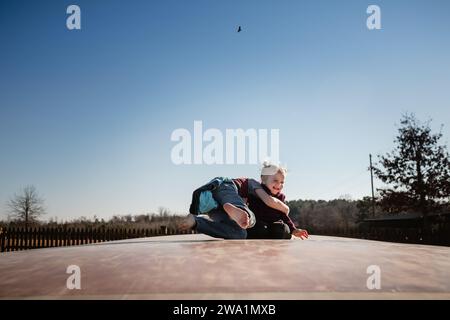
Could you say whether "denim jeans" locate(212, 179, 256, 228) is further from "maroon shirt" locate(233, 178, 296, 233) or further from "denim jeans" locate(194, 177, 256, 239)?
"maroon shirt" locate(233, 178, 296, 233)

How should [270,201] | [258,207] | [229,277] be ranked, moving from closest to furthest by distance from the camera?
[229,277], [270,201], [258,207]

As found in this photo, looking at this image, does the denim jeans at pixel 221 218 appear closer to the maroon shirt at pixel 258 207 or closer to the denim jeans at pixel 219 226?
the denim jeans at pixel 219 226

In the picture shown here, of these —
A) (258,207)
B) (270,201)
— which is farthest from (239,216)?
(258,207)

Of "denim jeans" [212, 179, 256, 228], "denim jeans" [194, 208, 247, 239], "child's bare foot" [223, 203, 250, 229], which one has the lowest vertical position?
"denim jeans" [194, 208, 247, 239]

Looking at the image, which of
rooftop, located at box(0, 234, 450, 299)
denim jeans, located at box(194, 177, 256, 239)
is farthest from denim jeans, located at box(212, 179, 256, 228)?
rooftop, located at box(0, 234, 450, 299)

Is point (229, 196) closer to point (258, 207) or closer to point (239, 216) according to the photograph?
point (239, 216)

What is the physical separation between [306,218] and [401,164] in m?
70.0

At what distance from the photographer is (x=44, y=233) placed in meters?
16.4

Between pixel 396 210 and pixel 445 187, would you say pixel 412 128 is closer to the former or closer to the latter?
pixel 445 187

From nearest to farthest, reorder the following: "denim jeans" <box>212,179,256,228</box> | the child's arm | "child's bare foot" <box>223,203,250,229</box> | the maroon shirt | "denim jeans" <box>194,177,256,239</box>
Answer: "child's bare foot" <box>223,203,250,229</box> < "denim jeans" <box>212,179,256,228</box> < "denim jeans" <box>194,177,256,239</box> < the child's arm < the maroon shirt

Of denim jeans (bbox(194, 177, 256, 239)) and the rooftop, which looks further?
denim jeans (bbox(194, 177, 256, 239))

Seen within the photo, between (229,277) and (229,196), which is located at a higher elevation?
(229,196)

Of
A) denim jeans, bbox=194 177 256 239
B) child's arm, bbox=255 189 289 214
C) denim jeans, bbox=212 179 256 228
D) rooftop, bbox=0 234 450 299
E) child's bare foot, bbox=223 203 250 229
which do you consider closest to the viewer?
rooftop, bbox=0 234 450 299

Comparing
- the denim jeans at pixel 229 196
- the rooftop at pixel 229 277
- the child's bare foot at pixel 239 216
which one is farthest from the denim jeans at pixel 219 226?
the rooftop at pixel 229 277
